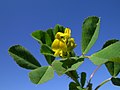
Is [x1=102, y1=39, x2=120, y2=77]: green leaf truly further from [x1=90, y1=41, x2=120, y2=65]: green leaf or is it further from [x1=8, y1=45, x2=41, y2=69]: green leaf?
[x1=8, y1=45, x2=41, y2=69]: green leaf

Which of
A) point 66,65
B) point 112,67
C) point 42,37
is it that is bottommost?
point 112,67

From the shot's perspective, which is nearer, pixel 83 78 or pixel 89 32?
pixel 83 78

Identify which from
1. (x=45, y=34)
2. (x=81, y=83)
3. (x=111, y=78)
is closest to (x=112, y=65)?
(x=111, y=78)

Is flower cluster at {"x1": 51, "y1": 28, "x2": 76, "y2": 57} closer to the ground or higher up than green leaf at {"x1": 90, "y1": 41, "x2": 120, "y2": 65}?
higher up

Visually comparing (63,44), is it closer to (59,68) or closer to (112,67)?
(59,68)

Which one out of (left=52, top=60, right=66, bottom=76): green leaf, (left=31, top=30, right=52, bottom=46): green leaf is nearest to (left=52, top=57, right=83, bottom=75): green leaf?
(left=52, top=60, right=66, bottom=76): green leaf

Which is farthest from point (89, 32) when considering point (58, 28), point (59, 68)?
point (59, 68)

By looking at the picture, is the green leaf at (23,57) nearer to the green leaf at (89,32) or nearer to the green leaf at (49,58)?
the green leaf at (49,58)
